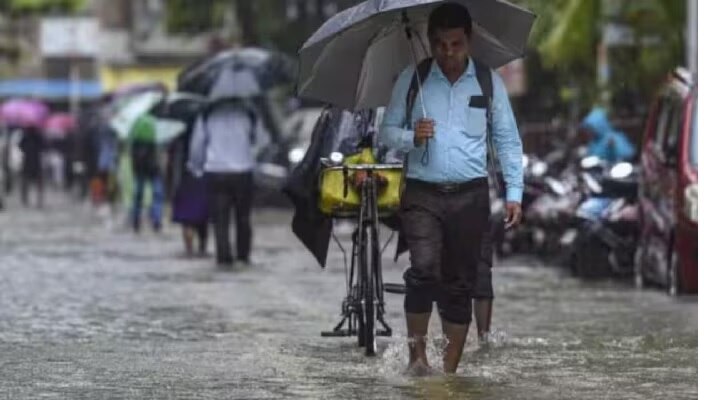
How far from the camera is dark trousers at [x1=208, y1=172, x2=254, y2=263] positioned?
21531 millimetres

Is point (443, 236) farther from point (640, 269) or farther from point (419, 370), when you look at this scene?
point (640, 269)

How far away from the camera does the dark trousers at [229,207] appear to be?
2153cm

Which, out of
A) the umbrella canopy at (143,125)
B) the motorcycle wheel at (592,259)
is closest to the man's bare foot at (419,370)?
the motorcycle wheel at (592,259)

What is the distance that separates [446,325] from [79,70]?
225ft

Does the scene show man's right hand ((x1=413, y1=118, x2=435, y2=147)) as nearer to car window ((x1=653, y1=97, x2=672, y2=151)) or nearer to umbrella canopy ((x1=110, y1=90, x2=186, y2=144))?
car window ((x1=653, y1=97, x2=672, y2=151))

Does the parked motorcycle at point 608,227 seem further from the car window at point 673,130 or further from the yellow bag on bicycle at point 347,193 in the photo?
the yellow bag on bicycle at point 347,193

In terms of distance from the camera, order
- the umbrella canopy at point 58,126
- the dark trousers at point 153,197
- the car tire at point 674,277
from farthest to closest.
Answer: the umbrella canopy at point 58,126 → the dark trousers at point 153,197 → the car tire at point 674,277

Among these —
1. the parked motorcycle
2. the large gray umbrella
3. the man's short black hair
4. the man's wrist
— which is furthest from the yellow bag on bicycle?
the parked motorcycle

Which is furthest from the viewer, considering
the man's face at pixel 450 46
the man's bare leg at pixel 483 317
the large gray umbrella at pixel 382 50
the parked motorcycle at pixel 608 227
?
the parked motorcycle at pixel 608 227

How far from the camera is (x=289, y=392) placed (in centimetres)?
1056

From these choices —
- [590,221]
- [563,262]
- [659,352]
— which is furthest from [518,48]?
[563,262]

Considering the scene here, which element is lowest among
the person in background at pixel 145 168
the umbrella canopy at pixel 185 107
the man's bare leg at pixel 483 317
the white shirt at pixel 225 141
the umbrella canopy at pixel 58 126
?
the umbrella canopy at pixel 58 126

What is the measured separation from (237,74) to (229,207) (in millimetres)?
1280

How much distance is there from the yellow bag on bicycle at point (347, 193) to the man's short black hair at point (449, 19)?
1.23 m
